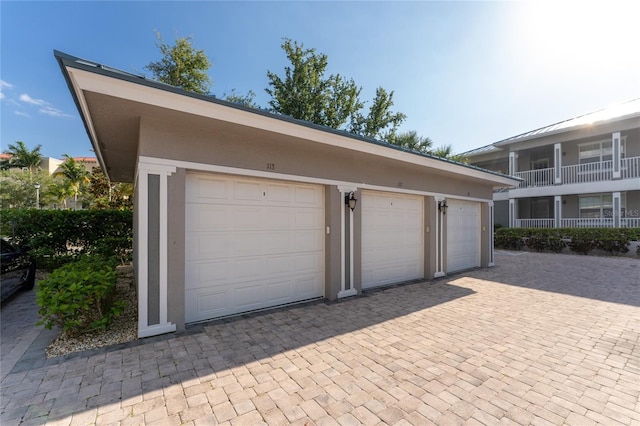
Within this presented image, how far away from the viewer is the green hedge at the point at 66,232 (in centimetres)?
818

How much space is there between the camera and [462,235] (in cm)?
932

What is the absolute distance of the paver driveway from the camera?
→ 7.77ft

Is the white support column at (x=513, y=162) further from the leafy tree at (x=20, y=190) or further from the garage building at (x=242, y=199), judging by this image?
the leafy tree at (x=20, y=190)

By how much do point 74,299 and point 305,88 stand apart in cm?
1614

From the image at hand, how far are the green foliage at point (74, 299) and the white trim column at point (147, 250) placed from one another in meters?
0.48

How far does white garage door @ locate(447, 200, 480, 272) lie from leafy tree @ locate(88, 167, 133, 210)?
16.2 meters

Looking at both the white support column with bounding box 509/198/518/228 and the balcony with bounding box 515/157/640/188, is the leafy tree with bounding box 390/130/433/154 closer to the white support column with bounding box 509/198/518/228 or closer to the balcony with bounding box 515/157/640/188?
the balcony with bounding box 515/157/640/188

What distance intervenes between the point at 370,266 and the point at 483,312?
8.31 ft

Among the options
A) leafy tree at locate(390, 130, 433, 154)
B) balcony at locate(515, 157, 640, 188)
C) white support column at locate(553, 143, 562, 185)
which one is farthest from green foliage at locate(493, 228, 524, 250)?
leafy tree at locate(390, 130, 433, 154)

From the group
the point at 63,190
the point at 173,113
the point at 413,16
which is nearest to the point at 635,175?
the point at 413,16

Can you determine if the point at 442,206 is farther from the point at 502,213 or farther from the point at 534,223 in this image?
the point at 502,213

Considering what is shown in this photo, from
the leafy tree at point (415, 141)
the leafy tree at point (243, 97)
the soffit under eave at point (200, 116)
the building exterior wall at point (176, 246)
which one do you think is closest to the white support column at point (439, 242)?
the soffit under eave at point (200, 116)

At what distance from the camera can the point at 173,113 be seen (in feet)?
12.3

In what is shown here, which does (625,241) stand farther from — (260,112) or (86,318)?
(86,318)
